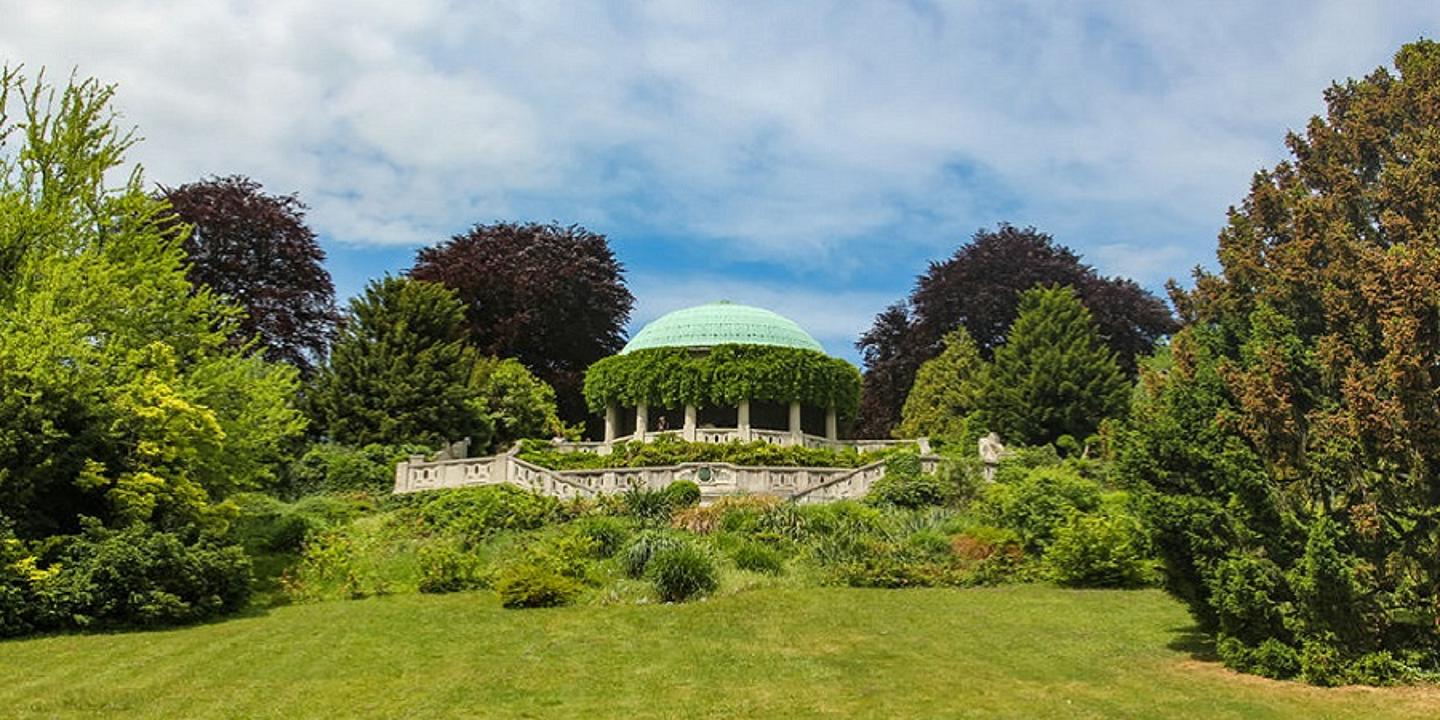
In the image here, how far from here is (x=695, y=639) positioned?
1447 cm

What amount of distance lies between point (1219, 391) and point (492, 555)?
1409 cm

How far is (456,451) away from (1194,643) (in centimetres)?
2546

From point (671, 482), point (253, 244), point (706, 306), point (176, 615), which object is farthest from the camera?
point (706, 306)

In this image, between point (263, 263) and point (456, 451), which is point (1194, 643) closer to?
point (456, 451)

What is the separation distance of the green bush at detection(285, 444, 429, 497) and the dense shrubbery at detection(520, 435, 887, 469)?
3.98 meters

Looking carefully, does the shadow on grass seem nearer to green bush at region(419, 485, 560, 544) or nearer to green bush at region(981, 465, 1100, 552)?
green bush at region(981, 465, 1100, 552)

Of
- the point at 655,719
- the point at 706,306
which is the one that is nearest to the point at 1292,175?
the point at 655,719

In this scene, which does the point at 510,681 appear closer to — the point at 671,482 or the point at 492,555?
the point at 492,555

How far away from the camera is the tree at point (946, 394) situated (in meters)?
43.3

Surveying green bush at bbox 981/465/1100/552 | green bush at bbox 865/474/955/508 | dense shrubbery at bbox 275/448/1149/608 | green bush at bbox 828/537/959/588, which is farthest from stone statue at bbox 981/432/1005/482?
green bush at bbox 828/537/959/588

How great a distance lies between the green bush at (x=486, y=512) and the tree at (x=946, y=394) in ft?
64.4

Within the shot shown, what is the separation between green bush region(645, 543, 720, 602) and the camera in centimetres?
1775

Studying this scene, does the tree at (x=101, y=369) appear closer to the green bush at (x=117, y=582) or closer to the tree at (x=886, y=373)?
the green bush at (x=117, y=582)

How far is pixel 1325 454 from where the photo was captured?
1222 centimetres
